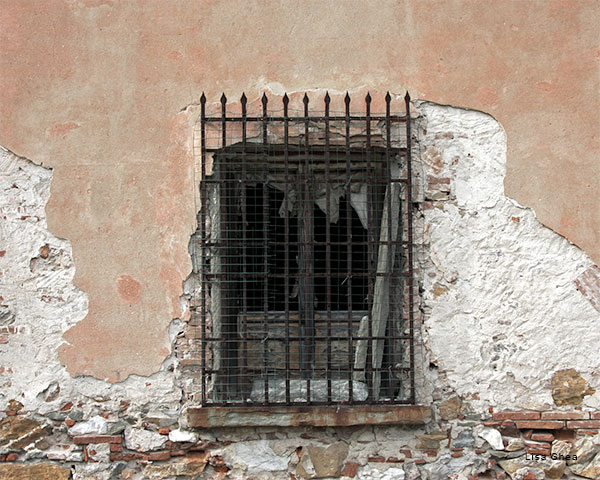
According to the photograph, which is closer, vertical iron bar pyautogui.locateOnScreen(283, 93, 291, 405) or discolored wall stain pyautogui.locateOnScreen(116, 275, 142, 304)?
vertical iron bar pyautogui.locateOnScreen(283, 93, 291, 405)

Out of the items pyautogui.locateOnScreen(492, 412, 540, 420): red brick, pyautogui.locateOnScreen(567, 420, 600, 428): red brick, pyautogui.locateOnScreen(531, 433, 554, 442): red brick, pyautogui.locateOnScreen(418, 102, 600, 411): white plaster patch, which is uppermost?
pyautogui.locateOnScreen(418, 102, 600, 411): white plaster patch

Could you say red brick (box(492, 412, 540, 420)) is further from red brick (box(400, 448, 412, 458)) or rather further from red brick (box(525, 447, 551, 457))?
red brick (box(400, 448, 412, 458))

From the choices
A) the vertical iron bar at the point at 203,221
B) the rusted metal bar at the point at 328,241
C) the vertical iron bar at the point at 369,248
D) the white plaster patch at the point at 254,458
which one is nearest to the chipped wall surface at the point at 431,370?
the white plaster patch at the point at 254,458

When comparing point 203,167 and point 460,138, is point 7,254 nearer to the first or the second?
point 203,167

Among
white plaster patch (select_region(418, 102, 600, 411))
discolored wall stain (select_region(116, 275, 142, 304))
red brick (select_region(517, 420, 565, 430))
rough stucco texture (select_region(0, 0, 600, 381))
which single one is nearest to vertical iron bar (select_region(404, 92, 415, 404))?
white plaster patch (select_region(418, 102, 600, 411))

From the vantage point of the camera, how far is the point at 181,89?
402 cm

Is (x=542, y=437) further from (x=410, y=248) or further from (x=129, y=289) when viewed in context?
(x=129, y=289)

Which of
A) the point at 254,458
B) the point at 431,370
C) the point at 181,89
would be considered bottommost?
the point at 254,458

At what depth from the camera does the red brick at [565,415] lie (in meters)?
3.89

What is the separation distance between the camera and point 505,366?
3.92 metres

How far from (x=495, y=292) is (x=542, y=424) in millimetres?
710

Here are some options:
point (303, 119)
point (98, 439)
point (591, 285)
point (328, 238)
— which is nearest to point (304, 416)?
point (328, 238)

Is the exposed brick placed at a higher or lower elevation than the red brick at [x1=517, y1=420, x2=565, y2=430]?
higher

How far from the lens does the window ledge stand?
3.81 meters
